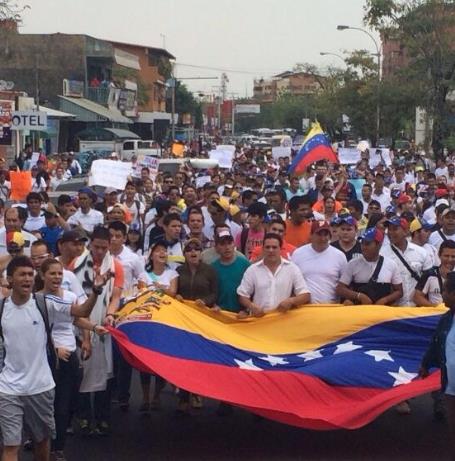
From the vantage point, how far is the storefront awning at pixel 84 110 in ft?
200

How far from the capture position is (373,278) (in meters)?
8.78

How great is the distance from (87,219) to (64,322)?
6026 mm

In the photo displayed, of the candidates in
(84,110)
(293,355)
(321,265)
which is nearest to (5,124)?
(84,110)

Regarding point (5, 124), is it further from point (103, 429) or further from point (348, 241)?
point (103, 429)

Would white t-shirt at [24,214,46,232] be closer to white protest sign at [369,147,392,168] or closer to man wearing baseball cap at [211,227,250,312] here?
man wearing baseball cap at [211,227,250,312]

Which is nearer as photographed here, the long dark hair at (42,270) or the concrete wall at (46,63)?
the long dark hair at (42,270)

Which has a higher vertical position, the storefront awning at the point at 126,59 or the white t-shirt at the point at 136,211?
the storefront awning at the point at 126,59

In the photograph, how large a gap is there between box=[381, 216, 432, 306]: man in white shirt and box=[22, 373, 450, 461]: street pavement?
119 centimetres

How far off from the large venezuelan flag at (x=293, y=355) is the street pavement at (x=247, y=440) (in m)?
0.36

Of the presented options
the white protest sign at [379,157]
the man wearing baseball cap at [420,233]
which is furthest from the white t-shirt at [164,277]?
the white protest sign at [379,157]

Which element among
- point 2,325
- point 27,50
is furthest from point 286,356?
point 27,50

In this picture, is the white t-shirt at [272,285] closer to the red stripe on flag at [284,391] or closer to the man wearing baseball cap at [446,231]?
the red stripe on flag at [284,391]

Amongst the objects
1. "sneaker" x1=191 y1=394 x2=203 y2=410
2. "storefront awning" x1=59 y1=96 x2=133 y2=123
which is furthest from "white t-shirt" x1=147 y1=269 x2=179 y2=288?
"storefront awning" x1=59 y1=96 x2=133 y2=123

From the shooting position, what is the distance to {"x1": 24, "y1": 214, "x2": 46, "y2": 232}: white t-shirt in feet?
40.0
